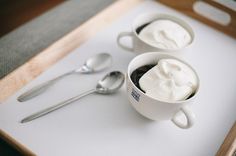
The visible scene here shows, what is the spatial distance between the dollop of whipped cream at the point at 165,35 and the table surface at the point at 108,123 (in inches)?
1.0

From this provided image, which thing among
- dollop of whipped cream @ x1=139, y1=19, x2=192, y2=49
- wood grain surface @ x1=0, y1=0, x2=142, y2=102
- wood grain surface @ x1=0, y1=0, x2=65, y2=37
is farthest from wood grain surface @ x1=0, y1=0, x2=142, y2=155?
wood grain surface @ x1=0, y1=0, x2=65, y2=37

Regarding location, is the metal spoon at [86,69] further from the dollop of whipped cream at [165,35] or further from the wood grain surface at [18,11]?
the wood grain surface at [18,11]

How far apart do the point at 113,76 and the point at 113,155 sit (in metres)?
0.15

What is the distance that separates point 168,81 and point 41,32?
320mm

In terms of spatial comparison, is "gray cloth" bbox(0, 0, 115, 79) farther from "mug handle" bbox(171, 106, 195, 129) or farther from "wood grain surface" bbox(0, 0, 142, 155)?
"mug handle" bbox(171, 106, 195, 129)

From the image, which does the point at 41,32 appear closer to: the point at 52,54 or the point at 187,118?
the point at 52,54

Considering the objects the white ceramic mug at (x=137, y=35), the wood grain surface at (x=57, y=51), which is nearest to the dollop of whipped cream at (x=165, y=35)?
the white ceramic mug at (x=137, y=35)

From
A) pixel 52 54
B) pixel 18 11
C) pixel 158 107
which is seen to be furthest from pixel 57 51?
pixel 18 11

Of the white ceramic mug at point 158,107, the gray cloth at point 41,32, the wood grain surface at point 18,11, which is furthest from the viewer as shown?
the wood grain surface at point 18,11

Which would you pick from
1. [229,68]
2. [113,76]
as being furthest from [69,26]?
[229,68]

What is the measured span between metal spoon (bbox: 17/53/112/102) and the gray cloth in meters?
0.09

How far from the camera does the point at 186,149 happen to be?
480 millimetres

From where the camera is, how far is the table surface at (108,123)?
464mm

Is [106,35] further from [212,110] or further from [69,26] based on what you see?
[212,110]
